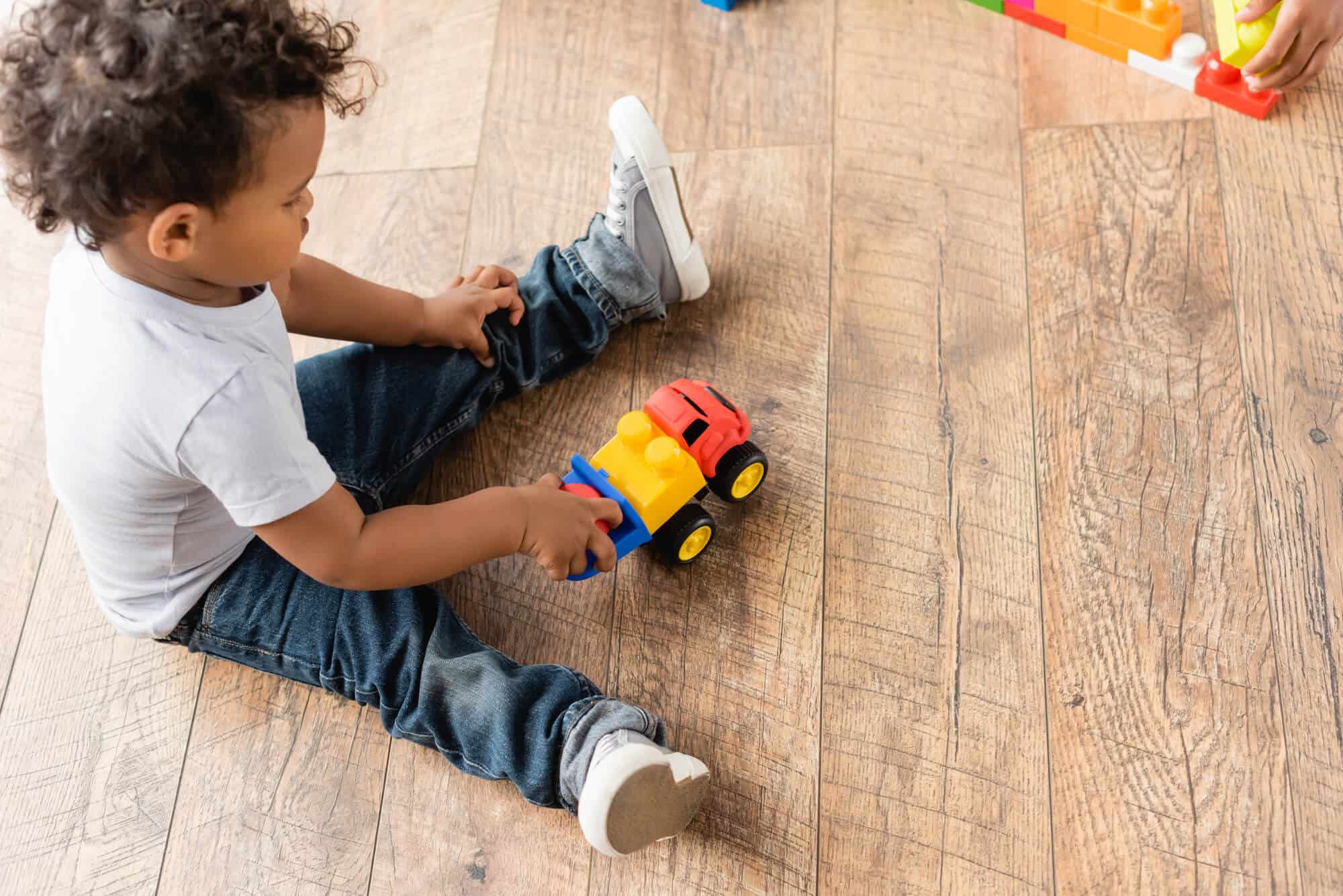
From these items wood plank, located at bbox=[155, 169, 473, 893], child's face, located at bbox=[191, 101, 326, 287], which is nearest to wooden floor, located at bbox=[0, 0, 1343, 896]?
wood plank, located at bbox=[155, 169, 473, 893]

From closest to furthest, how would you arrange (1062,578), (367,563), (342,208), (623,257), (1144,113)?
(367,563), (1062,578), (623,257), (1144,113), (342,208)

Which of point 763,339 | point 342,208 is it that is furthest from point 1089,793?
point 342,208

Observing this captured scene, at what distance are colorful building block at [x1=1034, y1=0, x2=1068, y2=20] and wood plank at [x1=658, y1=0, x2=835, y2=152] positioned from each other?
224mm

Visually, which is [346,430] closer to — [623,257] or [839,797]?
[623,257]

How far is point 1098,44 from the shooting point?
4.10ft

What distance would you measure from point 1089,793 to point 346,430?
691 mm

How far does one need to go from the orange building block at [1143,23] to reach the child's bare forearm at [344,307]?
0.77 meters

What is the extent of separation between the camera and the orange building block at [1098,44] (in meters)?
1.24

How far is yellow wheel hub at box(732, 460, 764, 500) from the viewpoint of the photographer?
1025mm

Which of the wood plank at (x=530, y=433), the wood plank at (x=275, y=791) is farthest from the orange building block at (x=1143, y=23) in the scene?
the wood plank at (x=275, y=791)

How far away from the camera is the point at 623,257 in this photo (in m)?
1.11

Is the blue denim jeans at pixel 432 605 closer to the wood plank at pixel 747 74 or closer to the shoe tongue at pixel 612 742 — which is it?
the shoe tongue at pixel 612 742

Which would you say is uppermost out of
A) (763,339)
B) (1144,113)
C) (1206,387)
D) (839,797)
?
(1144,113)

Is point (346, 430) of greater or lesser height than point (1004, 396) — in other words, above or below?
below
